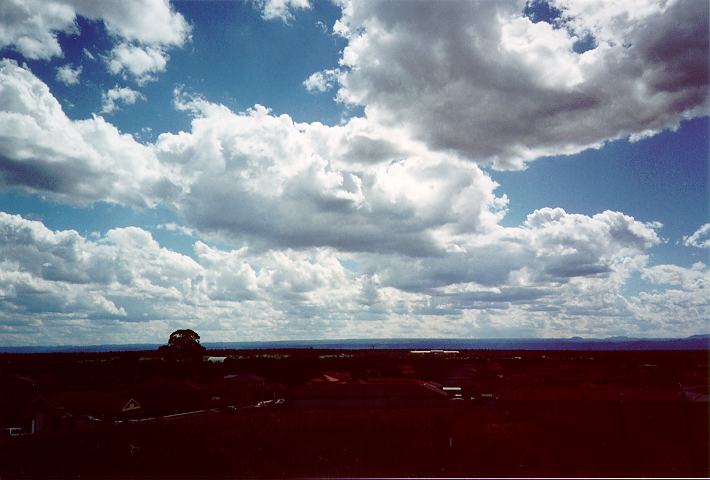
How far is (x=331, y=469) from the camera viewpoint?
110 ft

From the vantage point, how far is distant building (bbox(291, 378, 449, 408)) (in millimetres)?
67812

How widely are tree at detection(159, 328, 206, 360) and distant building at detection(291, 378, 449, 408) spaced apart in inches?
2508

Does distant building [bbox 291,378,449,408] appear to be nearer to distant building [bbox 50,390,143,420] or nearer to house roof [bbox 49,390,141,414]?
distant building [bbox 50,390,143,420]

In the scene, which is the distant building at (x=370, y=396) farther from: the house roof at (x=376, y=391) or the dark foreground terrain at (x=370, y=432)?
the dark foreground terrain at (x=370, y=432)

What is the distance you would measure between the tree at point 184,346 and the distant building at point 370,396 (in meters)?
63.7

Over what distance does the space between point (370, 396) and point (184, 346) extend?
2937 inches

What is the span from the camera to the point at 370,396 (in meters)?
69.1

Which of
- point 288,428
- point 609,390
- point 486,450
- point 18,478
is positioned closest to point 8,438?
point 18,478

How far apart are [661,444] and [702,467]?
9506mm

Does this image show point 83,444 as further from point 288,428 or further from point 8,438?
point 288,428

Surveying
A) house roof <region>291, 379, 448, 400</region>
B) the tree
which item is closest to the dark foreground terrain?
house roof <region>291, 379, 448, 400</region>

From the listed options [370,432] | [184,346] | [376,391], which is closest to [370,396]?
[376,391]

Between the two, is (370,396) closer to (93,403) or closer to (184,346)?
(93,403)

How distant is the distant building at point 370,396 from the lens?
6781cm
